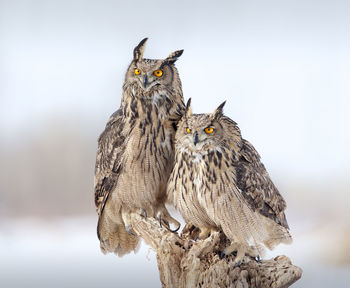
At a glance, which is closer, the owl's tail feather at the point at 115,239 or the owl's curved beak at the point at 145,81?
the owl's curved beak at the point at 145,81

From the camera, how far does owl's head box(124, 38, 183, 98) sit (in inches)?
99.5

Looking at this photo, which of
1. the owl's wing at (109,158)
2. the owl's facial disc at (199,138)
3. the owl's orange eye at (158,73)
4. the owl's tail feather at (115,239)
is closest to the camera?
the owl's facial disc at (199,138)

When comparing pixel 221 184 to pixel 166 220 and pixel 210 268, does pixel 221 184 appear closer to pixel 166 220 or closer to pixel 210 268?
pixel 210 268

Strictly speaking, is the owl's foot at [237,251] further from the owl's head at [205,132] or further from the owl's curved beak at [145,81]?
the owl's curved beak at [145,81]

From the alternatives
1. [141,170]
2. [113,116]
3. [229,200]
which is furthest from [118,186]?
[229,200]

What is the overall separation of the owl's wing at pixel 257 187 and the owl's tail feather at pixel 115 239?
2.19 ft

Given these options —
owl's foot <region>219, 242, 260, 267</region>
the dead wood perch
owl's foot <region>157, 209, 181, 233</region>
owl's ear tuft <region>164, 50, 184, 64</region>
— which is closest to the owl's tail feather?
owl's foot <region>157, 209, 181, 233</region>

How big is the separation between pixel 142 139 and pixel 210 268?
60cm

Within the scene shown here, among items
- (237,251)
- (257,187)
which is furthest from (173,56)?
(237,251)

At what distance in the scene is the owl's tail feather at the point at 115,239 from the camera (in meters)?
2.89

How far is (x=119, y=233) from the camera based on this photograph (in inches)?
116

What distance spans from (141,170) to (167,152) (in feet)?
0.44

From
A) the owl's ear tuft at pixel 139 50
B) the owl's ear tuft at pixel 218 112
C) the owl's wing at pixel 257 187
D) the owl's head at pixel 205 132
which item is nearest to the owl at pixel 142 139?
the owl's ear tuft at pixel 139 50

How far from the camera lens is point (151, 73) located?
2531 mm
